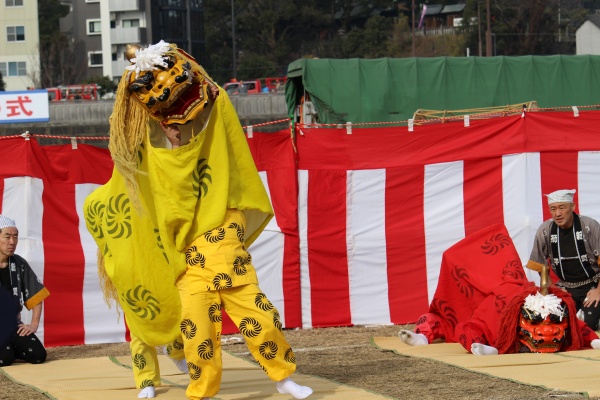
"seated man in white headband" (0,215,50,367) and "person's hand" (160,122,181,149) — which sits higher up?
"person's hand" (160,122,181,149)

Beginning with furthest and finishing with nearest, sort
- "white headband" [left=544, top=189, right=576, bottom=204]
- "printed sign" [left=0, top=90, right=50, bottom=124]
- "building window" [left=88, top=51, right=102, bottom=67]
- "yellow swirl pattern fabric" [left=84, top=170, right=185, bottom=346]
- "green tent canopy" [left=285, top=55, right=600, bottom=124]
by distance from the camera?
"building window" [left=88, top=51, right=102, bottom=67] → "printed sign" [left=0, top=90, right=50, bottom=124] → "green tent canopy" [left=285, top=55, right=600, bottom=124] → "white headband" [left=544, top=189, right=576, bottom=204] → "yellow swirl pattern fabric" [left=84, top=170, right=185, bottom=346]

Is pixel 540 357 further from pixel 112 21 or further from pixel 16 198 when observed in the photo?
pixel 112 21

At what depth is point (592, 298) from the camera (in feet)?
28.0

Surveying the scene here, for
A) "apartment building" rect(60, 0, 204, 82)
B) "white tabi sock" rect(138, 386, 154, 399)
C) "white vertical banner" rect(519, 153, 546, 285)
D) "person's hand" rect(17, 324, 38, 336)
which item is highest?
"apartment building" rect(60, 0, 204, 82)

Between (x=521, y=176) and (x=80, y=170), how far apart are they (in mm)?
3592

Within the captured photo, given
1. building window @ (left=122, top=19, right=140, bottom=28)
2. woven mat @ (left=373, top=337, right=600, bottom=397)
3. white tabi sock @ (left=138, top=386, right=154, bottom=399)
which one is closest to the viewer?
woven mat @ (left=373, top=337, right=600, bottom=397)

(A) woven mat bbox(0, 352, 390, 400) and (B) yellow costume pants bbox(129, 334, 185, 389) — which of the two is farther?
(B) yellow costume pants bbox(129, 334, 185, 389)

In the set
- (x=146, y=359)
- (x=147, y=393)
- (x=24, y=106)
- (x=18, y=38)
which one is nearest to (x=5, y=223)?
(x=146, y=359)

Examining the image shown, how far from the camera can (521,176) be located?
9805 mm

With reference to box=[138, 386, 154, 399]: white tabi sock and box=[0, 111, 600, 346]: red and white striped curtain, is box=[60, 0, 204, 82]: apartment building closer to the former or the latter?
box=[0, 111, 600, 346]: red and white striped curtain

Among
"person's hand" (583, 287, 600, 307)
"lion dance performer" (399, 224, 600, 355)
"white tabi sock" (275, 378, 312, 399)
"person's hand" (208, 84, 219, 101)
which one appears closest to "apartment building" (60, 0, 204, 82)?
"lion dance performer" (399, 224, 600, 355)

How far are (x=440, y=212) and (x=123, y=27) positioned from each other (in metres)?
68.8

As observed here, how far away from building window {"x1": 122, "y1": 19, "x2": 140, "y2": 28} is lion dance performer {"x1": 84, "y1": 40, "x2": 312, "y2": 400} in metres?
71.3

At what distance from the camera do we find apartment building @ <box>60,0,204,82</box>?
75.8m
